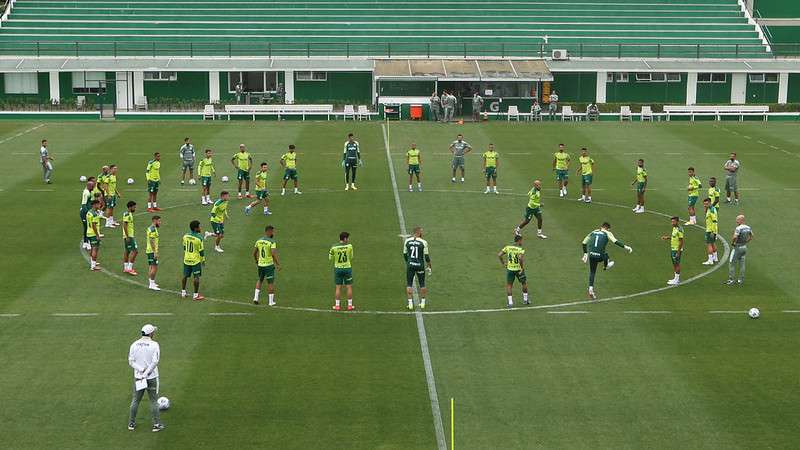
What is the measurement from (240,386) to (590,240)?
10.0 meters

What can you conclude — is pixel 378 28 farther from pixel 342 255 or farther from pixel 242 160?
pixel 342 255

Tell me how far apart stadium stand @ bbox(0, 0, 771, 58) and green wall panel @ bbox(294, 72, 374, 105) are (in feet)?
9.59

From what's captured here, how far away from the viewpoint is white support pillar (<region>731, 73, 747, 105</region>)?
79.7m

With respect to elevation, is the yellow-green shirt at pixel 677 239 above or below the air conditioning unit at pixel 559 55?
below

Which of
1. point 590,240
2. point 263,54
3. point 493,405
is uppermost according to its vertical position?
point 263,54

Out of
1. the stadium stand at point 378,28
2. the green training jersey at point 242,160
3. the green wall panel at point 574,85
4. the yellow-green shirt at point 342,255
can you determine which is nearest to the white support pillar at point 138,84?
the stadium stand at point 378,28

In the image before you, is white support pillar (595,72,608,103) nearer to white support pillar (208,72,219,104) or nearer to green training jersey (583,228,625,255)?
white support pillar (208,72,219,104)

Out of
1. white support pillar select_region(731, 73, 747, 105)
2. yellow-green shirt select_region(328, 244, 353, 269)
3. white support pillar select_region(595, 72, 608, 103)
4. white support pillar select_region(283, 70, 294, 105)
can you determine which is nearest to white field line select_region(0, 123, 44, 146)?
white support pillar select_region(283, 70, 294, 105)

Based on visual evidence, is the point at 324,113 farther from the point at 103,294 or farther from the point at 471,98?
the point at 103,294

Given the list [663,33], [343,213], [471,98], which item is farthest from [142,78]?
[343,213]

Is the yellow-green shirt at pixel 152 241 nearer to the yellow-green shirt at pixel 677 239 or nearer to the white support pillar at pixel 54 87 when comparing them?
the yellow-green shirt at pixel 677 239

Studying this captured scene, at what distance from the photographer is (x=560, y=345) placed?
1009 inches

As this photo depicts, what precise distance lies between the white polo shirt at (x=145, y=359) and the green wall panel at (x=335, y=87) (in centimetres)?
5905

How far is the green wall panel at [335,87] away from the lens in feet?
259
